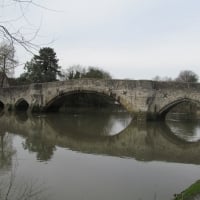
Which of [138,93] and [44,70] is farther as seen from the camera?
[44,70]

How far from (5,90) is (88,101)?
11101mm

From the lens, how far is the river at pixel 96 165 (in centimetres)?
561

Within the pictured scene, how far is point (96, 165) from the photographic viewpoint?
7656mm

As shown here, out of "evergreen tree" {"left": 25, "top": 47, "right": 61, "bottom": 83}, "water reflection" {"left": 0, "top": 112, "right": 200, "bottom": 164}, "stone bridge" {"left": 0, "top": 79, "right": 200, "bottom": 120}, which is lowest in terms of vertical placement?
"water reflection" {"left": 0, "top": 112, "right": 200, "bottom": 164}

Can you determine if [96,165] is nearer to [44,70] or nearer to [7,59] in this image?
[7,59]

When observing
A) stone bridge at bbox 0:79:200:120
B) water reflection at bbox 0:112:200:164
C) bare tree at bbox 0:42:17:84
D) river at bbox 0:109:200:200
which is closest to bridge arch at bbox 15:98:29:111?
stone bridge at bbox 0:79:200:120

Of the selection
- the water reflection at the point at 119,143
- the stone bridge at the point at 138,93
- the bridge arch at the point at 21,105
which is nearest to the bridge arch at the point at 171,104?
the stone bridge at the point at 138,93

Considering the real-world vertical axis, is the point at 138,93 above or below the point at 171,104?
above

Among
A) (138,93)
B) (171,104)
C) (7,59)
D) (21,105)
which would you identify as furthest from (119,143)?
(21,105)

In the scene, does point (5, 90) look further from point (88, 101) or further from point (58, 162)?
point (58, 162)

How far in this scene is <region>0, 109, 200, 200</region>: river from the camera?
5609 millimetres

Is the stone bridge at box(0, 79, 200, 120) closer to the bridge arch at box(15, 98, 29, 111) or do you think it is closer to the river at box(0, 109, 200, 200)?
the bridge arch at box(15, 98, 29, 111)

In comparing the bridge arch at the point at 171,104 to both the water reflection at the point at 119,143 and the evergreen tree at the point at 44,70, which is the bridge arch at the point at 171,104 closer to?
the water reflection at the point at 119,143

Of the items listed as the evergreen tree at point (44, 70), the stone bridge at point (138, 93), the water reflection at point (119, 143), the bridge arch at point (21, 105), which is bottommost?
the water reflection at point (119, 143)
